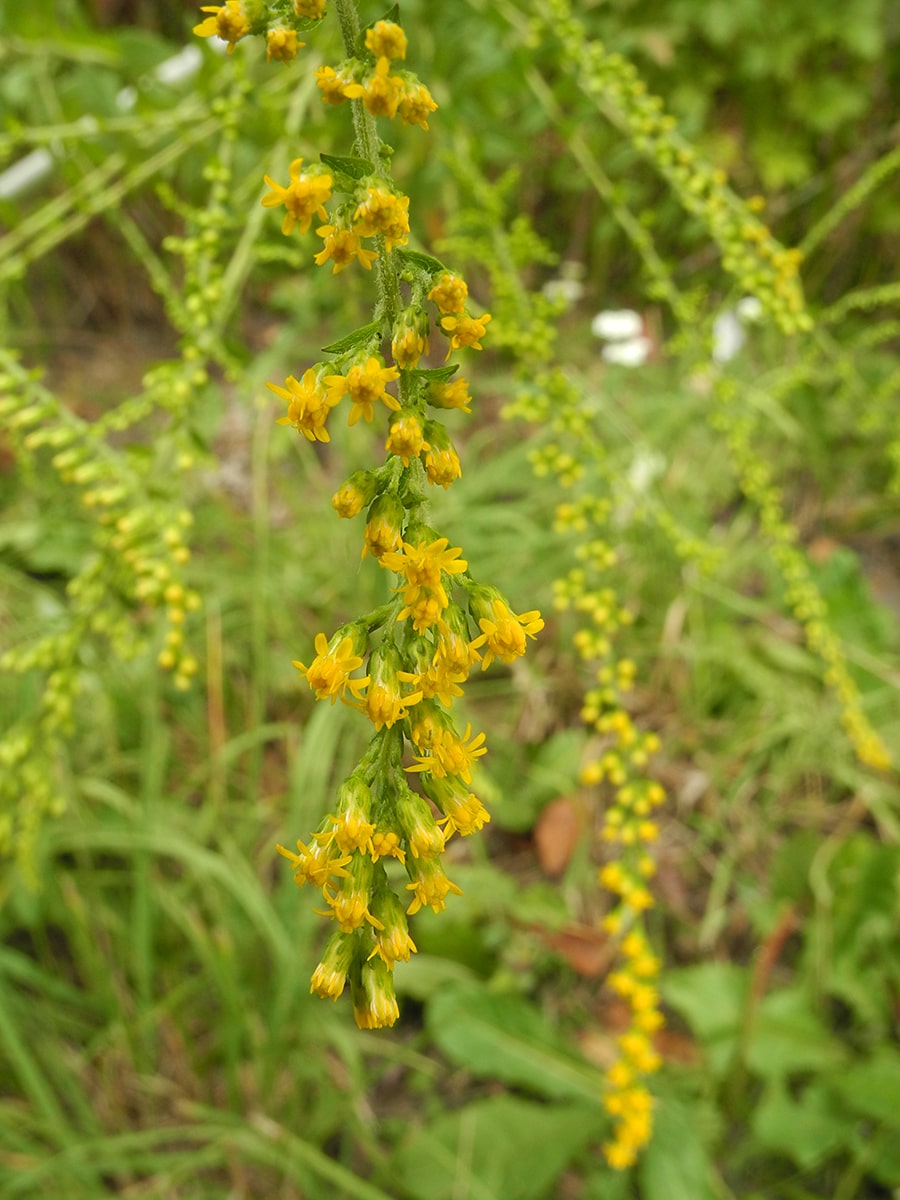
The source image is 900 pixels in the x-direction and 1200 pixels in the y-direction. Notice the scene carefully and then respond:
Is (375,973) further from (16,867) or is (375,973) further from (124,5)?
(124,5)

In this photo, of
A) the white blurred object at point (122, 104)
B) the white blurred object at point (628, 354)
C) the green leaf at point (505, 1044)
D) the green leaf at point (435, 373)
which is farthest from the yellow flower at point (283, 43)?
the white blurred object at point (628, 354)

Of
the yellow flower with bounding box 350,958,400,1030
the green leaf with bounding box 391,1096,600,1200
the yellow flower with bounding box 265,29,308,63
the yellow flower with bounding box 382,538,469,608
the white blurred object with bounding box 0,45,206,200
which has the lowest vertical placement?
the green leaf with bounding box 391,1096,600,1200

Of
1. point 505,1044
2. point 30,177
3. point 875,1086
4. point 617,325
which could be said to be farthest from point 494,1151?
point 30,177

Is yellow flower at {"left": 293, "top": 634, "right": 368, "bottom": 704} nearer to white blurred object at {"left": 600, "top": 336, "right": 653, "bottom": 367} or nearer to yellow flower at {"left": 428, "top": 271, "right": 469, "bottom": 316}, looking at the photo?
yellow flower at {"left": 428, "top": 271, "right": 469, "bottom": 316}

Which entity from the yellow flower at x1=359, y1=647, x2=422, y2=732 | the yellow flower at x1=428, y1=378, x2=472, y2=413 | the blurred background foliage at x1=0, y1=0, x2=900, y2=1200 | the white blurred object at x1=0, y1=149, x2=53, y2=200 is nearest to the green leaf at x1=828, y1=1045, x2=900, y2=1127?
the blurred background foliage at x1=0, y1=0, x2=900, y2=1200

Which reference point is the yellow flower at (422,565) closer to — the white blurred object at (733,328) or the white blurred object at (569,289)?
the white blurred object at (569,289)

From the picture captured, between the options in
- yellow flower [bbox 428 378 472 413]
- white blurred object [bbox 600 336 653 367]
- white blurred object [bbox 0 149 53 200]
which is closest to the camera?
yellow flower [bbox 428 378 472 413]
